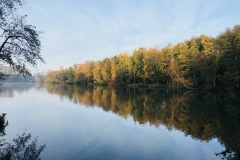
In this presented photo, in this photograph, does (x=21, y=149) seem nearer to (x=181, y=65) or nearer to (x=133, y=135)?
(x=133, y=135)

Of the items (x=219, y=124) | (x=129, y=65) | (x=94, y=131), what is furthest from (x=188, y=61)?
(x=94, y=131)

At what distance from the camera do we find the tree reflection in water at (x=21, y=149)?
9359mm

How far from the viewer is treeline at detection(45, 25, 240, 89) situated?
42.4 m

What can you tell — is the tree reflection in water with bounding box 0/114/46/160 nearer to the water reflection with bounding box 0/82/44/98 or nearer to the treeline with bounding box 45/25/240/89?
the treeline with bounding box 45/25/240/89

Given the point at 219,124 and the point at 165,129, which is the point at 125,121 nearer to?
the point at 165,129

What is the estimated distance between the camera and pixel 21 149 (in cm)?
1059

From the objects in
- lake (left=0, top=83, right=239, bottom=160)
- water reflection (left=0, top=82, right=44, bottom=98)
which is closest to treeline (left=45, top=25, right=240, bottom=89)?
lake (left=0, top=83, right=239, bottom=160)

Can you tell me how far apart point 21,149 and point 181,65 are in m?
49.3

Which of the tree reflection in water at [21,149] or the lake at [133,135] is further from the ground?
the tree reflection in water at [21,149]

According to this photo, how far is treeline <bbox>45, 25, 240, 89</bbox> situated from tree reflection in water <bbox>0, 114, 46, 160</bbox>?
22289 millimetres

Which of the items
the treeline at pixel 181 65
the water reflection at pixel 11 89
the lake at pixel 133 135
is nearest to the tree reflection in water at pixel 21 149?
the lake at pixel 133 135

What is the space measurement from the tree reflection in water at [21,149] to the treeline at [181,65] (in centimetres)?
2229

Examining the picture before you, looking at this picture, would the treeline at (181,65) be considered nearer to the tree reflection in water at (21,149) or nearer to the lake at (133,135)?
the lake at (133,135)

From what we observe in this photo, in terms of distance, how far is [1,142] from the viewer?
1166cm
